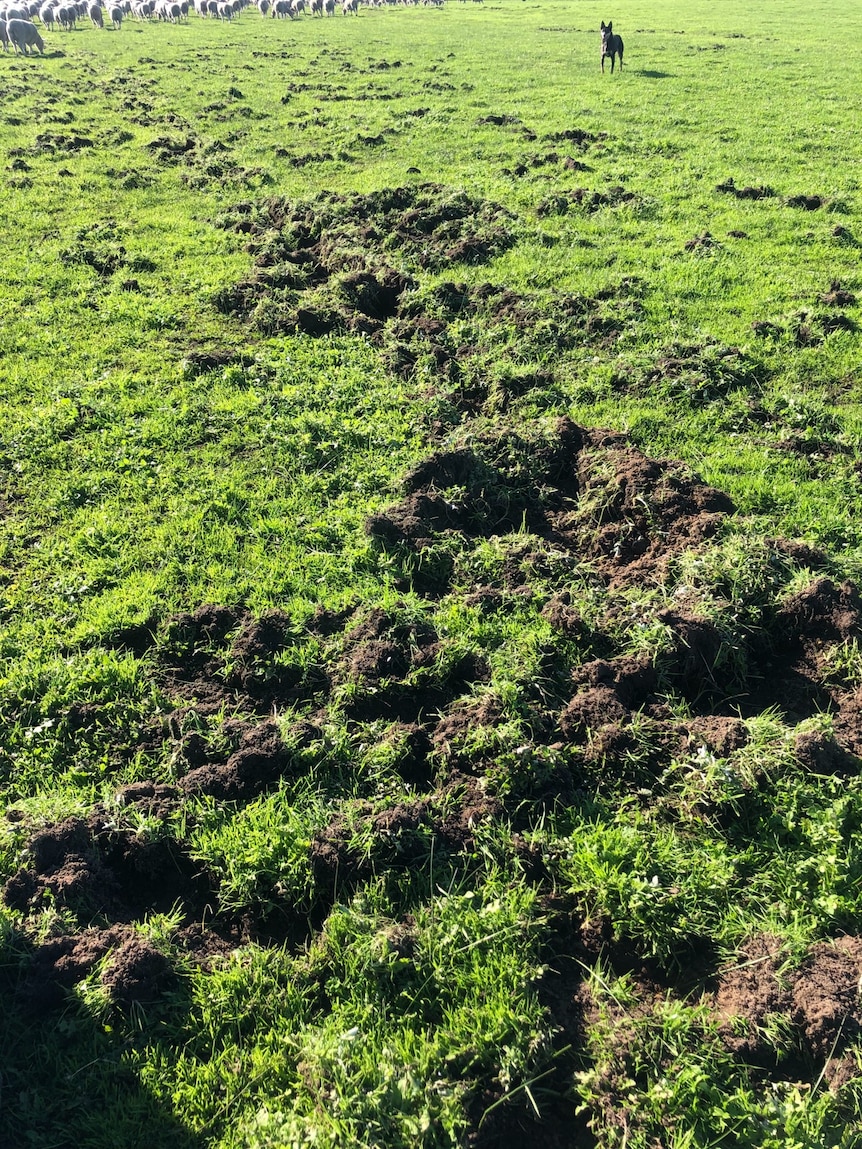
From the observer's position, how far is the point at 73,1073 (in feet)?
10.4

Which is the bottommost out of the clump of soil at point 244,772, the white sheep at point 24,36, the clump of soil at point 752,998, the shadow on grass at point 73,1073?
the shadow on grass at point 73,1073

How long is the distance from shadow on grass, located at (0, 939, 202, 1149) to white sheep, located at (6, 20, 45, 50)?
1762 inches

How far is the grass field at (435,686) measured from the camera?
318 cm

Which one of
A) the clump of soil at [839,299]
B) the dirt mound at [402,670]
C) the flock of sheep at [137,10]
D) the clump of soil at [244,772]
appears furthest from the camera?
the flock of sheep at [137,10]

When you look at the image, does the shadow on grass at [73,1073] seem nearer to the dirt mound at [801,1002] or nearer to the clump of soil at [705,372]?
the dirt mound at [801,1002]

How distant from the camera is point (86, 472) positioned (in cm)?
721

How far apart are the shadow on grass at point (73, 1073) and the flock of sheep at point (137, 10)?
151 ft

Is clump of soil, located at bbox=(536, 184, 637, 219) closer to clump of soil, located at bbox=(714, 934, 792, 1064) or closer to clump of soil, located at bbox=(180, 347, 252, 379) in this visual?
clump of soil, located at bbox=(180, 347, 252, 379)

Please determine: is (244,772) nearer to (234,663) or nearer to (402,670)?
(234,663)

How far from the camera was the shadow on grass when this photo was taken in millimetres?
3018

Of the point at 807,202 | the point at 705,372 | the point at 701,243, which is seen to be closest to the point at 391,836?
the point at 705,372

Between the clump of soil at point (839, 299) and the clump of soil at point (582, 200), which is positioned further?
the clump of soil at point (582, 200)

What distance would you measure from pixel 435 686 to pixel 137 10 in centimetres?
6507

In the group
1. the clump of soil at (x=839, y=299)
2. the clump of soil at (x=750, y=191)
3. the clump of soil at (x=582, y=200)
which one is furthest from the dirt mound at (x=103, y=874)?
the clump of soil at (x=750, y=191)
